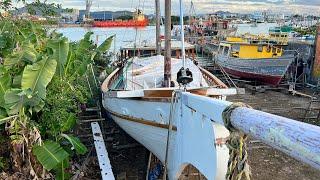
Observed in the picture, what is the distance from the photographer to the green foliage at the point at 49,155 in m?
7.12

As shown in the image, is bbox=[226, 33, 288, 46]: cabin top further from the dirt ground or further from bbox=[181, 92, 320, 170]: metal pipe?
bbox=[181, 92, 320, 170]: metal pipe

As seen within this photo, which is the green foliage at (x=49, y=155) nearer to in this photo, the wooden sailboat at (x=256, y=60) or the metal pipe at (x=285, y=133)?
the metal pipe at (x=285, y=133)

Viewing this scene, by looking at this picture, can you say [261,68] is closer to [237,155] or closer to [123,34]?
[237,155]

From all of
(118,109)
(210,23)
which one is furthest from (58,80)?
(210,23)

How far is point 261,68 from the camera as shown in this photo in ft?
69.2

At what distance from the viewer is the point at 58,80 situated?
29.6 feet

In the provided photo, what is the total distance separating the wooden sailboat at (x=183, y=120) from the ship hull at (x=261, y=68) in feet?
32.5

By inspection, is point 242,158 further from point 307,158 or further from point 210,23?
point 210,23

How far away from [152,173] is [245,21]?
81.3 metres

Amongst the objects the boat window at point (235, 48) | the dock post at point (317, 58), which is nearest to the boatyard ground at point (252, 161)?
the dock post at point (317, 58)

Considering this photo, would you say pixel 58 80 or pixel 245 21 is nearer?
pixel 58 80

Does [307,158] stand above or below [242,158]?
above

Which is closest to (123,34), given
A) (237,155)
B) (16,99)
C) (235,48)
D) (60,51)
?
(235,48)

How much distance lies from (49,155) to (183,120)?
11.1 feet
